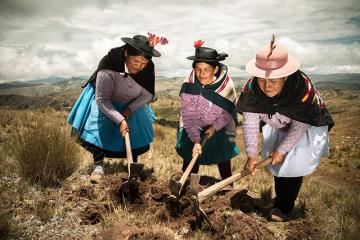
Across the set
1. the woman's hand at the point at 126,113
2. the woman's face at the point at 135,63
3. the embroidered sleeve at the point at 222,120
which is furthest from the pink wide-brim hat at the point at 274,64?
the woman's hand at the point at 126,113

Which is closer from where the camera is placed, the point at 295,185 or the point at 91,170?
the point at 295,185

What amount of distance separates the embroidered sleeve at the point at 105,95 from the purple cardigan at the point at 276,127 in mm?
1736

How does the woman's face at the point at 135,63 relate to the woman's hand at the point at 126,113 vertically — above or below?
→ above

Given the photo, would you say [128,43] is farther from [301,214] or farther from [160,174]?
[301,214]

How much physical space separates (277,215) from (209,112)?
160 centimetres

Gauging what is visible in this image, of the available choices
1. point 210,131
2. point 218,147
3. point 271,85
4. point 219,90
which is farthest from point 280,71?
point 218,147

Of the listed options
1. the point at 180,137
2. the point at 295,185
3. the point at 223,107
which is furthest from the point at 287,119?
the point at 180,137

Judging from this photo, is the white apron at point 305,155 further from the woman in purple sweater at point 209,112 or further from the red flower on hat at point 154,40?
the red flower on hat at point 154,40

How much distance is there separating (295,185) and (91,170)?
2.97 m

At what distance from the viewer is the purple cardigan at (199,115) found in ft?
13.8

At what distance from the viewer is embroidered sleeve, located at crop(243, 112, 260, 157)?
3428 mm

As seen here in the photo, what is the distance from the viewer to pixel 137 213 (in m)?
3.41

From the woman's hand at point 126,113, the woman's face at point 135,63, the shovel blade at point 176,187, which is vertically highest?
the woman's face at point 135,63

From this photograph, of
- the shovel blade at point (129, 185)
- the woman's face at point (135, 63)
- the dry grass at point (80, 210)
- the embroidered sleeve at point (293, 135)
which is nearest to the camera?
the dry grass at point (80, 210)
